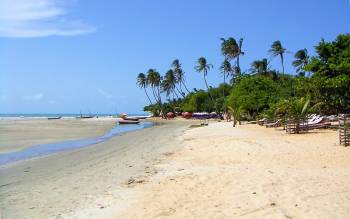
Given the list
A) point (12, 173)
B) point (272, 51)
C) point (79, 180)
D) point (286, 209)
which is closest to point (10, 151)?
point (12, 173)

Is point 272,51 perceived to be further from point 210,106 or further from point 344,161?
point 344,161

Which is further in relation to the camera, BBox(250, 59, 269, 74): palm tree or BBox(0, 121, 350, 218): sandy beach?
BBox(250, 59, 269, 74): palm tree

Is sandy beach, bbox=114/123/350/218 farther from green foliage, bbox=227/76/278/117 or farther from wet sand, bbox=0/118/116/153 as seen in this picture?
green foliage, bbox=227/76/278/117

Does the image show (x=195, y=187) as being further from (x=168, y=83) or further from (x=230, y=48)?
(x=168, y=83)

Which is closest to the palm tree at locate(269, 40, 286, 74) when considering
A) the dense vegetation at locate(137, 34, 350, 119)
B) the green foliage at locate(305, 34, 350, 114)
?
the dense vegetation at locate(137, 34, 350, 119)

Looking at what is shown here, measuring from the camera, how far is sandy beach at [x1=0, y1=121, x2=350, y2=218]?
288 inches

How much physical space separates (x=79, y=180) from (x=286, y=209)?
6.19 meters

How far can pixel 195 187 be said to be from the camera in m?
9.27

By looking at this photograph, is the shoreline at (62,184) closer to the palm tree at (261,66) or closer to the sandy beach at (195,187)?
the sandy beach at (195,187)

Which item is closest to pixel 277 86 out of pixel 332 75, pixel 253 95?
pixel 253 95

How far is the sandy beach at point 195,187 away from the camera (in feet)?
24.0

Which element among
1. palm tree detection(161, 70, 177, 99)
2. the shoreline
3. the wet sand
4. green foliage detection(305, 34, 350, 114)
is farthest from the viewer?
palm tree detection(161, 70, 177, 99)

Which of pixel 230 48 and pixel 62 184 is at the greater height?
pixel 230 48

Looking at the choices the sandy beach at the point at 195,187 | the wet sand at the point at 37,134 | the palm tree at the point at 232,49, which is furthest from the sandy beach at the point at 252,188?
the palm tree at the point at 232,49
